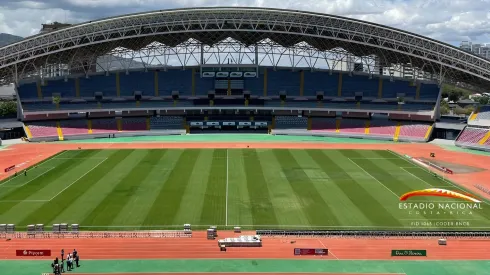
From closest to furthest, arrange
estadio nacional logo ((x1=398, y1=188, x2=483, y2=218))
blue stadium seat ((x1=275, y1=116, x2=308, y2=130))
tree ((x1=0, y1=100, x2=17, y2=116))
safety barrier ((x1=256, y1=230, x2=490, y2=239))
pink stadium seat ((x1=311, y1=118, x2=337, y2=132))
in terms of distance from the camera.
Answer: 1. safety barrier ((x1=256, y1=230, x2=490, y2=239))
2. estadio nacional logo ((x1=398, y1=188, x2=483, y2=218))
3. tree ((x1=0, y1=100, x2=17, y2=116))
4. pink stadium seat ((x1=311, y1=118, x2=337, y2=132))
5. blue stadium seat ((x1=275, y1=116, x2=308, y2=130))

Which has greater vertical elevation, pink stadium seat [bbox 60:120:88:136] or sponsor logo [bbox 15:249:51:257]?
pink stadium seat [bbox 60:120:88:136]

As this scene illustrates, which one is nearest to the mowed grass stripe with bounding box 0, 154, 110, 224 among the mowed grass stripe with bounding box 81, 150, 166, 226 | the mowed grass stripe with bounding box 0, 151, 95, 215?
the mowed grass stripe with bounding box 0, 151, 95, 215

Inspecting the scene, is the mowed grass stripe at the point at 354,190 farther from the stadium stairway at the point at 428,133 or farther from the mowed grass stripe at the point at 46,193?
the mowed grass stripe at the point at 46,193

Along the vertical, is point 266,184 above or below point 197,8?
below

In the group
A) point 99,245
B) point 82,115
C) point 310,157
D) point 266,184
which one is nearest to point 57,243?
point 99,245

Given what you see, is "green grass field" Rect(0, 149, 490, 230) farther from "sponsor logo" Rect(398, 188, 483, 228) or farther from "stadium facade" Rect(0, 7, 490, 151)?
"stadium facade" Rect(0, 7, 490, 151)

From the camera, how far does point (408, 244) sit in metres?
29.0

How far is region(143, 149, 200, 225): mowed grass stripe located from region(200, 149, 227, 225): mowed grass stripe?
2121 mm

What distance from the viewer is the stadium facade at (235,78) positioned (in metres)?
67.8

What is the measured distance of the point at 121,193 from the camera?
131 ft

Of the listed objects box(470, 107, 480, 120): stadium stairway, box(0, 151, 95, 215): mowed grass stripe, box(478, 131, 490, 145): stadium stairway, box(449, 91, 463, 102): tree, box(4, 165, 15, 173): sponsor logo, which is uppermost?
box(449, 91, 463, 102): tree

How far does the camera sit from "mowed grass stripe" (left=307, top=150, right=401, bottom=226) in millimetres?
33500

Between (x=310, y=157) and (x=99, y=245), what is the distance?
109ft

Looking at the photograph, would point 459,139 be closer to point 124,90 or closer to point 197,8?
point 197,8
